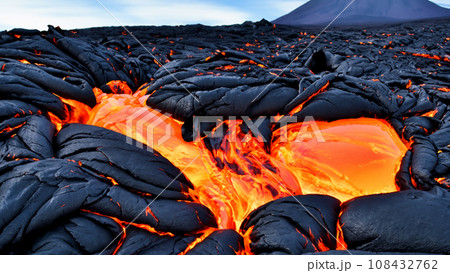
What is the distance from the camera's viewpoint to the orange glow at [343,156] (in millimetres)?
2543

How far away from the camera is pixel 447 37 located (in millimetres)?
7574

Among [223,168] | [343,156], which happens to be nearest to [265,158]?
[223,168]

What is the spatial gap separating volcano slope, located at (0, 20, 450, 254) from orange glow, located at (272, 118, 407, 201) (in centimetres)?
14

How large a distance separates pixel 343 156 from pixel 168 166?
1778 mm

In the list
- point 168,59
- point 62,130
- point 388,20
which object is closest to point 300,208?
point 62,130

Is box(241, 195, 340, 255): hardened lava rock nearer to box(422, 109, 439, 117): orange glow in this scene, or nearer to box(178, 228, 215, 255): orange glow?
box(178, 228, 215, 255): orange glow

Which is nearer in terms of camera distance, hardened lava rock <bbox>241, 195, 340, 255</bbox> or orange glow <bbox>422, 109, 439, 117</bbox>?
hardened lava rock <bbox>241, 195, 340, 255</bbox>

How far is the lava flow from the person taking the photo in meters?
2.51

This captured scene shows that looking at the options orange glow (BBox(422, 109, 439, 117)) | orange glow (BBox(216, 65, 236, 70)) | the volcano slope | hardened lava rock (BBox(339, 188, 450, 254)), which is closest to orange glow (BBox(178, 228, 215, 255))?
the volcano slope

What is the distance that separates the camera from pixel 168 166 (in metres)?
2.44

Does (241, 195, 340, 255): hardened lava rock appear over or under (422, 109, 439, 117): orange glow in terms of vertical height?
under

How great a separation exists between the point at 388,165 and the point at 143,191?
2.40 meters

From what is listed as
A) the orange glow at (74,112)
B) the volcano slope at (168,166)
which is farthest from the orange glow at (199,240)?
the orange glow at (74,112)

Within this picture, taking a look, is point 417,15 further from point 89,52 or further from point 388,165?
point 89,52
